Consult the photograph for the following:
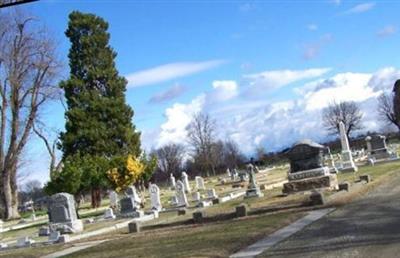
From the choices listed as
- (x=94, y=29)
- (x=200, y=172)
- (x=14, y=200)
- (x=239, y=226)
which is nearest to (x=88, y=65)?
(x=94, y=29)

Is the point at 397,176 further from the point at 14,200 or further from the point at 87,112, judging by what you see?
the point at 14,200

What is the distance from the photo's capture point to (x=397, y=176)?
82.9 feet

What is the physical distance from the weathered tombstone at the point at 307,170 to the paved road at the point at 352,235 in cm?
787

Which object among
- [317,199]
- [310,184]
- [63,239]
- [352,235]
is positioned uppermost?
[310,184]

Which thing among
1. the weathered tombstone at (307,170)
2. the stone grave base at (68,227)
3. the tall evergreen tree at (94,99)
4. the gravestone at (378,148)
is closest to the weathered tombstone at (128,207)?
the stone grave base at (68,227)

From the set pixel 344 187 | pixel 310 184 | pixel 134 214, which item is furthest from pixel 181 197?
pixel 344 187

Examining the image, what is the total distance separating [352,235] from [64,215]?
64.5ft

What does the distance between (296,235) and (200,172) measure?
99.1 metres

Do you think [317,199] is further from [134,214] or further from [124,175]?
[124,175]

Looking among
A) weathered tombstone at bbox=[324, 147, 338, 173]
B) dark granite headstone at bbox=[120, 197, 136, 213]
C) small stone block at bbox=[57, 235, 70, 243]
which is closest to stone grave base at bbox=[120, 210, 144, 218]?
dark granite headstone at bbox=[120, 197, 136, 213]

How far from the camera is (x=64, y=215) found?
29250 millimetres

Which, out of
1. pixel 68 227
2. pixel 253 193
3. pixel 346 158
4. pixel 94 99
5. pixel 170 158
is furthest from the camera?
pixel 170 158

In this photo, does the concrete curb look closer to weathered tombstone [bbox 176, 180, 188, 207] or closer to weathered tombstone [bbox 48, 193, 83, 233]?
weathered tombstone [bbox 48, 193, 83, 233]

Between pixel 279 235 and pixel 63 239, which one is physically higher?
pixel 63 239
